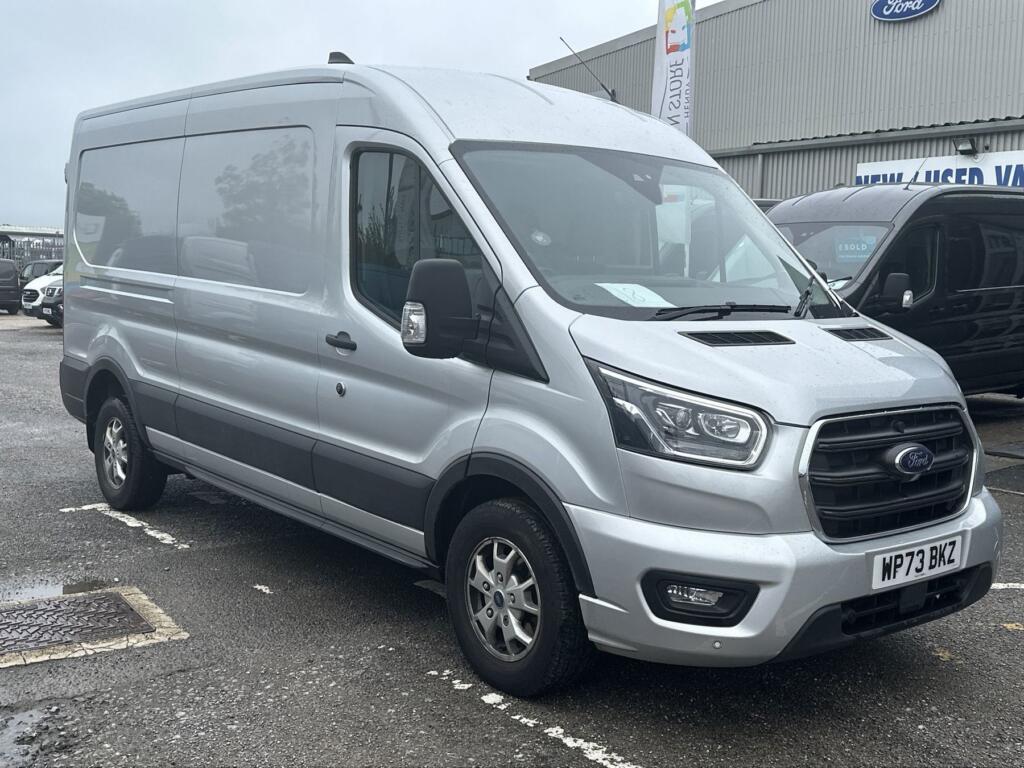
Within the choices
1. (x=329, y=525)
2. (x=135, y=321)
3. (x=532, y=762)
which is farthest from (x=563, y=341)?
(x=135, y=321)

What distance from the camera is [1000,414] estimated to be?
11047mm

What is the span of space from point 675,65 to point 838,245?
12.7 ft

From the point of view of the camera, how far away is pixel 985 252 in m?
9.77

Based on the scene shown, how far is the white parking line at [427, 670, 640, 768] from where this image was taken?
11.6 ft

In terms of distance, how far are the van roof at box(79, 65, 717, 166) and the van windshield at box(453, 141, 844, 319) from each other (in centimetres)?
9

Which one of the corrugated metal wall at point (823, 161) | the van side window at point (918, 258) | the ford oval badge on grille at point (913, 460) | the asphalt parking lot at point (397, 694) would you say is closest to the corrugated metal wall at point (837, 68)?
the corrugated metal wall at point (823, 161)

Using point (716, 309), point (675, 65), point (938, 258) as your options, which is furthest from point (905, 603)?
point (675, 65)

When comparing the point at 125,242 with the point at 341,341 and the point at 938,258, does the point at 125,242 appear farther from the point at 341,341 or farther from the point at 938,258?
the point at 938,258

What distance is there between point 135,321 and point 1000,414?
836 cm

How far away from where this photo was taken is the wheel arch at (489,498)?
3713mm

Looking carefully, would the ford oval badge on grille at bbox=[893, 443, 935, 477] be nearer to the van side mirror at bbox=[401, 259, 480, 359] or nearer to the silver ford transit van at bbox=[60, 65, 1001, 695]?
the silver ford transit van at bbox=[60, 65, 1001, 695]

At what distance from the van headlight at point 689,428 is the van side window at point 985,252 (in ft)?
21.9

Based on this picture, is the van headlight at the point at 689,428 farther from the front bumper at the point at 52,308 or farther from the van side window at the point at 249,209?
the front bumper at the point at 52,308

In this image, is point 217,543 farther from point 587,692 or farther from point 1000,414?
point 1000,414
